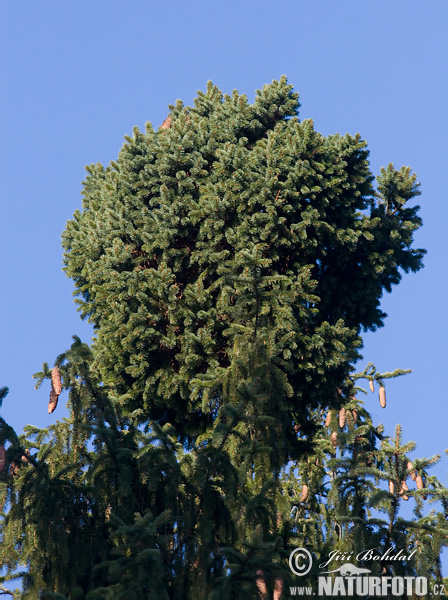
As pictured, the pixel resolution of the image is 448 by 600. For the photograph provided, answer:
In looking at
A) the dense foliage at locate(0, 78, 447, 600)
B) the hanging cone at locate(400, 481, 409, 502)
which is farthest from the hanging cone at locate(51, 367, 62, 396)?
the hanging cone at locate(400, 481, 409, 502)

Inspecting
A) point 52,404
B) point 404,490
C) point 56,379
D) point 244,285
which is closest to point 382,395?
point 244,285

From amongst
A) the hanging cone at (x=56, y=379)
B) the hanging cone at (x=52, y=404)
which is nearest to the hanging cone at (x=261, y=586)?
the hanging cone at (x=56, y=379)

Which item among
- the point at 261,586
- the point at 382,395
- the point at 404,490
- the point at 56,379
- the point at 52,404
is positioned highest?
the point at 382,395

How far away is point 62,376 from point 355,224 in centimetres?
824

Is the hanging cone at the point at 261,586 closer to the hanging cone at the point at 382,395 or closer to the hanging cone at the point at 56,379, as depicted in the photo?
the hanging cone at the point at 56,379

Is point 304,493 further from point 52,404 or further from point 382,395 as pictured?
point 52,404

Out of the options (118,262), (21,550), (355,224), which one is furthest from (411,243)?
(21,550)

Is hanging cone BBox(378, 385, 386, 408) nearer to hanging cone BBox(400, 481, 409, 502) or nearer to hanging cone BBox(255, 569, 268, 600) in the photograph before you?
hanging cone BBox(400, 481, 409, 502)

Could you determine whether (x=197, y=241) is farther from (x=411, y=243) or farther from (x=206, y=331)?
(x=411, y=243)

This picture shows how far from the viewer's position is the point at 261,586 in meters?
7.81

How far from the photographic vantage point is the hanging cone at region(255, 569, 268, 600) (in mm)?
7393

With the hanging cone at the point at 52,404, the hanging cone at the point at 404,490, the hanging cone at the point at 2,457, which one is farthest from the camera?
the hanging cone at the point at 52,404

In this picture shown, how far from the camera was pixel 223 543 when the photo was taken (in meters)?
9.18

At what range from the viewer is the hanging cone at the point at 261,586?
24.3 feet
